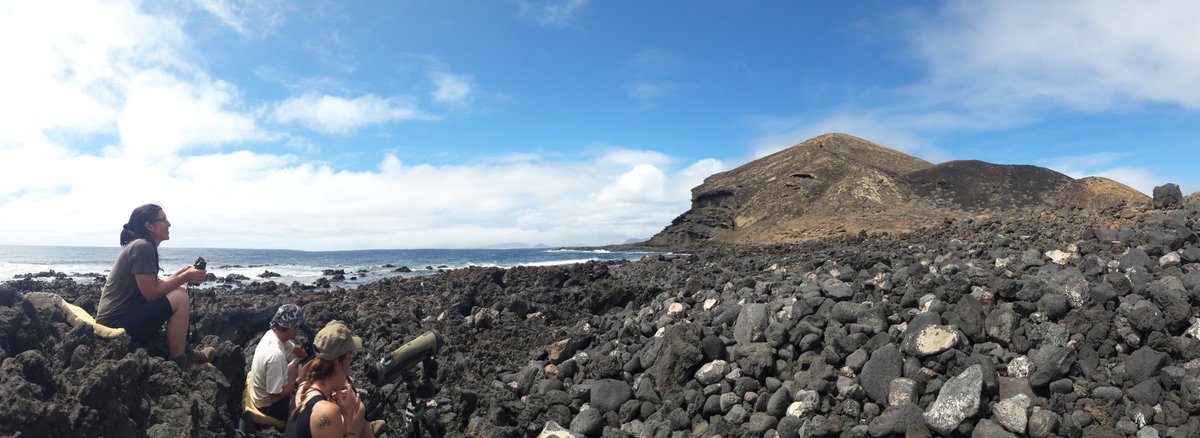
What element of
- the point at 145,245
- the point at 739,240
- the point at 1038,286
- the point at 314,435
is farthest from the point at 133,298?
the point at 739,240

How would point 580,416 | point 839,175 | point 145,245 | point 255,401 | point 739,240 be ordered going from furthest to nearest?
point 839,175 → point 739,240 → point 580,416 → point 145,245 → point 255,401

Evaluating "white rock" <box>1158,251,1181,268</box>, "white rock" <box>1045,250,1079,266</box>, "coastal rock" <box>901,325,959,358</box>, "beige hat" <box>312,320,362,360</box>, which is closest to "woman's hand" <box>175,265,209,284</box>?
"beige hat" <box>312,320,362,360</box>

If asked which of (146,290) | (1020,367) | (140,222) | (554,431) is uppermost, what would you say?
(140,222)

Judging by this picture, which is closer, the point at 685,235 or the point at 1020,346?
the point at 1020,346

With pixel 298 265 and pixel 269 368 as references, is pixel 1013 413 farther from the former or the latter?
pixel 298 265

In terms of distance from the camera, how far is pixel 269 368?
4.44 meters

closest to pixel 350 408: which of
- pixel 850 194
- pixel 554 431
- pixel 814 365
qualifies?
pixel 554 431

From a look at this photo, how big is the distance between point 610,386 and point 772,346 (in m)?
1.79

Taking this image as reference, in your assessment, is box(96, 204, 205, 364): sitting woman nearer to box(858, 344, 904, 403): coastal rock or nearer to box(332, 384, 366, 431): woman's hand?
box(332, 384, 366, 431): woman's hand

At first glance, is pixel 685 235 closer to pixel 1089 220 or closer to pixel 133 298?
Result: pixel 1089 220

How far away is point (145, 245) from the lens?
4.88 meters

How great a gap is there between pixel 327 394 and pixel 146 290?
264 cm

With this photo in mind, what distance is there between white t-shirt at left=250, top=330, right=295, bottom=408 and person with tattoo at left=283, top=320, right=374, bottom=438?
1058 mm

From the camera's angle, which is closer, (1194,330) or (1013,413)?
(1013,413)
